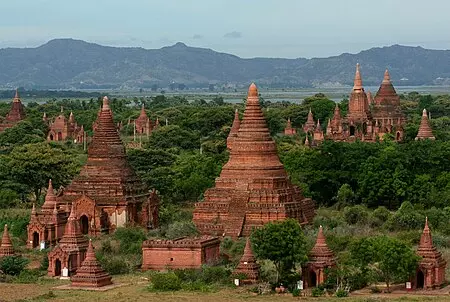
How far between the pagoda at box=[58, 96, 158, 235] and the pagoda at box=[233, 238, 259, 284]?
12.2m

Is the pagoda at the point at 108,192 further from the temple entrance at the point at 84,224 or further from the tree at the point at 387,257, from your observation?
the tree at the point at 387,257

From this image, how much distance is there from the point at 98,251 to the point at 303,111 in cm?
7637

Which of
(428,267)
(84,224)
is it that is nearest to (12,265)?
(84,224)

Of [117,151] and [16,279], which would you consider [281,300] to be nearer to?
[16,279]

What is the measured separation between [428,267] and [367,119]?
5109cm

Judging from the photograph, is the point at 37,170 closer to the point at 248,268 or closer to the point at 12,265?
the point at 12,265

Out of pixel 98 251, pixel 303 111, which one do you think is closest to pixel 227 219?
pixel 98 251

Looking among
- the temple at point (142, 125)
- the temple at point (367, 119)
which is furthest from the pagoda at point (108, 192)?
the temple at point (142, 125)

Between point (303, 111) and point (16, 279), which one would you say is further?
point (303, 111)

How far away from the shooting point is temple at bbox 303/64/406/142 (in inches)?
3521

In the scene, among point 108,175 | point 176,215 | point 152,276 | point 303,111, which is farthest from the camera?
point 303,111

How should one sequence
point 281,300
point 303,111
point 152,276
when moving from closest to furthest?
point 281,300 → point 152,276 → point 303,111

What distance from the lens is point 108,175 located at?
5412 cm

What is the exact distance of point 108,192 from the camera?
5378cm
